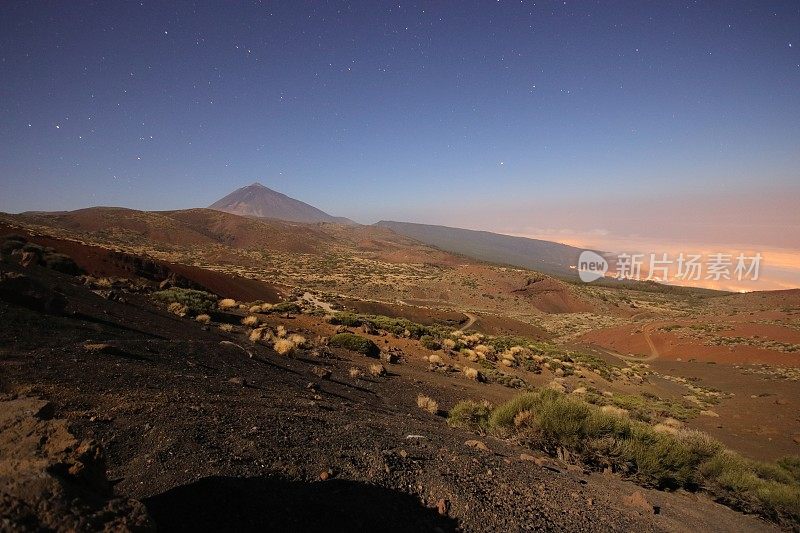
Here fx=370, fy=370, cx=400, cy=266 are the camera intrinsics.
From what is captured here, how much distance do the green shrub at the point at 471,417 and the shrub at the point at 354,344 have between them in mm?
7495

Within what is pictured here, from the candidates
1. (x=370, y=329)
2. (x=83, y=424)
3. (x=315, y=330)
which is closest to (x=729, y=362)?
(x=370, y=329)

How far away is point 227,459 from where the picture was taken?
174 inches

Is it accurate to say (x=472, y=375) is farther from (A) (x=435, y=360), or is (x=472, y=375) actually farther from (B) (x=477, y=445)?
(B) (x=477, y=445)

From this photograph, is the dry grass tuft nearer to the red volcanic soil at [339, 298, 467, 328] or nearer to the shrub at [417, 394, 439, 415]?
the shrub at [417, 394, 439, 415]

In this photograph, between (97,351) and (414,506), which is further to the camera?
(97,351)

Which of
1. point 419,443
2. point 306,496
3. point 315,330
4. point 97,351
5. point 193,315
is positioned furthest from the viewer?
point 315,330

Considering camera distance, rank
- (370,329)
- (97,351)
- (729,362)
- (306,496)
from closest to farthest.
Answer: (306,496), (97,351), (370,329), (729,362)

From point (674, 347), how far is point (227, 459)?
43021 millimetres

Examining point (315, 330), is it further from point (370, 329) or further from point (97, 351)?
point (97, 351)

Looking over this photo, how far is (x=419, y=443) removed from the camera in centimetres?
655

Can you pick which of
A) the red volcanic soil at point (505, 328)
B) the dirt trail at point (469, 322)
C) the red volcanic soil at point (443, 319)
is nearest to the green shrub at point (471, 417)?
the red volcanic soil at point (443, 319)

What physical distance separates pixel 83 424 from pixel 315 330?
15038mm

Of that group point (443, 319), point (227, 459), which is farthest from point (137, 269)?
point (227, 459)

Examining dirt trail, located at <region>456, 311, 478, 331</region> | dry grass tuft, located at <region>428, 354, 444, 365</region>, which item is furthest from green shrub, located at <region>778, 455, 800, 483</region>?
dirt trail, located at <region>456, 311, 478, 331</region>
